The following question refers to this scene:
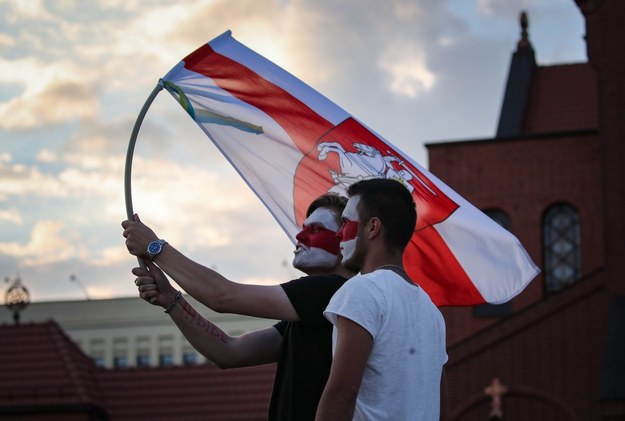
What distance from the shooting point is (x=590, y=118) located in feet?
138

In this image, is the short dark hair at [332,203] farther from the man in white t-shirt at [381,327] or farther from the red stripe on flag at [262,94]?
the red stripe on flag at [262,94]

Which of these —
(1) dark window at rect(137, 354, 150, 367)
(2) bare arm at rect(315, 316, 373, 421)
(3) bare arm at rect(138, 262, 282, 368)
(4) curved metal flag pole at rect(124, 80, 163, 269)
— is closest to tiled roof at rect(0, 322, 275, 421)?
(4) curved metal flag pole at rect(124, 80, 163, 269)

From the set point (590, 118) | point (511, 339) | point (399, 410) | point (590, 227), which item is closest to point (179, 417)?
point (511, 339)

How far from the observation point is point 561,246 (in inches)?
1448

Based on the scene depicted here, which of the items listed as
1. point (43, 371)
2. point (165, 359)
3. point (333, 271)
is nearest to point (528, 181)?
point (43, 371)

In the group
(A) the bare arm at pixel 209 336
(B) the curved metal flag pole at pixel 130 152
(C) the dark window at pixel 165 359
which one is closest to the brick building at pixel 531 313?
(B) the curved metal flag pole at pixel 130 152

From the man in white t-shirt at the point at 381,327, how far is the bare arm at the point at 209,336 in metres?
1.06

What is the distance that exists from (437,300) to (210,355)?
4.90ft

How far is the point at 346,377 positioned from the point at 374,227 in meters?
0.68

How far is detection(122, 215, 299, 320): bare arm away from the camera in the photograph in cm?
598

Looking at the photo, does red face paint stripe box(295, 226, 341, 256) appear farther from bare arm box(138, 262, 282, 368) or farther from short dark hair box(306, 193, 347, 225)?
bare arm box(138, 262, 282, 368)

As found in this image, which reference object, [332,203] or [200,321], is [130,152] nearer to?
[200,321]

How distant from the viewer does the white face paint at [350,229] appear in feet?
18.9

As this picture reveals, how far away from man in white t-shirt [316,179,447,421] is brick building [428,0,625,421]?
23092 millimetres
